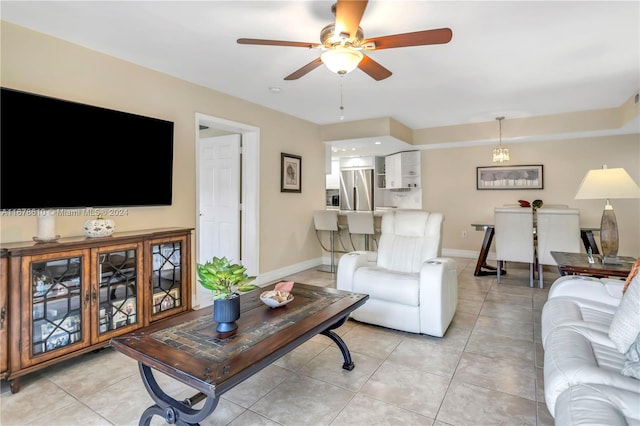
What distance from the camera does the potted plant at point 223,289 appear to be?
162 cm

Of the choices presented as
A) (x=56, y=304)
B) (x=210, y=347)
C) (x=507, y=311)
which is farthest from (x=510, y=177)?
(x=56, y=304)

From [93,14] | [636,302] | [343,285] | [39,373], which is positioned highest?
Answer: [93,14]

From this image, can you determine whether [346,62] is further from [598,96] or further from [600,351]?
[598,96]

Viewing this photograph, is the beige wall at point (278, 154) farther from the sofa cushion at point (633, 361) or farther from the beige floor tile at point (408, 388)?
the sofa cushion at point (633, 361)

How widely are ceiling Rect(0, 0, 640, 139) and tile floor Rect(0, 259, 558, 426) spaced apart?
240cm

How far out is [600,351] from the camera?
151 centimetres

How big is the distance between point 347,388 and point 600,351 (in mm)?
1299

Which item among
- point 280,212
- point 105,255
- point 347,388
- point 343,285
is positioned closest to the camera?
point 347,388

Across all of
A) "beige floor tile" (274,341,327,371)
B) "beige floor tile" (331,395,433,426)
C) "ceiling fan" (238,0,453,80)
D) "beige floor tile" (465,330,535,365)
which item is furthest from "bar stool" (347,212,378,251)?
"beige floor tile" (331,395,433,426)

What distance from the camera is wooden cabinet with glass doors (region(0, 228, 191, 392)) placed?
1995 mm

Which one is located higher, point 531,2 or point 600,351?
point 531,2

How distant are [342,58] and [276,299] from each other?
151cm

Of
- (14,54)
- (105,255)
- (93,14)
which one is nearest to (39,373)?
(105,255)

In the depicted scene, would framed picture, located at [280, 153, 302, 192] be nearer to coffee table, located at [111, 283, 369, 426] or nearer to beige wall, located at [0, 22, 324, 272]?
beige wall, located at [0, 22, 324, 272]
